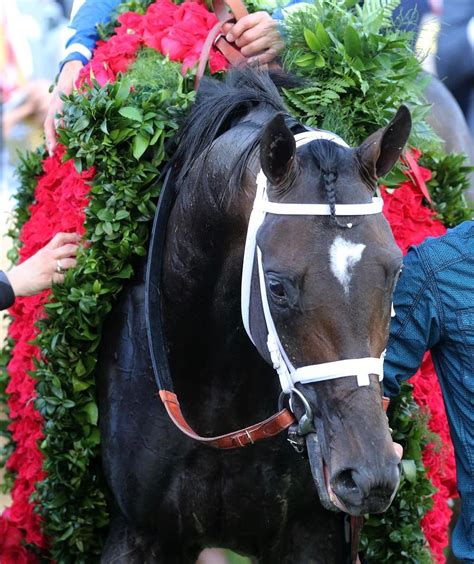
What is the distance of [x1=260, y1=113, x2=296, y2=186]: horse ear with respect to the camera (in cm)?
233

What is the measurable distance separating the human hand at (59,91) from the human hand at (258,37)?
2.11 ft

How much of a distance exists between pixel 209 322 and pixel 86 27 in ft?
5.04

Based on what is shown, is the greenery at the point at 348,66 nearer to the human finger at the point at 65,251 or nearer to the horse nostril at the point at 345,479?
the human finger at the point at 65,251

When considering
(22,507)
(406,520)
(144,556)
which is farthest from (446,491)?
(22,507)

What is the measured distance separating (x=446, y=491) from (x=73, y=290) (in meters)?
Result: 1.54

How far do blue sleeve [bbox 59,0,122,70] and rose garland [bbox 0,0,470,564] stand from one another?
28cm

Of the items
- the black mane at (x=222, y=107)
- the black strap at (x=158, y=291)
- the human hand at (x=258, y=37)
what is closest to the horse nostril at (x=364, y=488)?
the black strap at (x=158, y=291)

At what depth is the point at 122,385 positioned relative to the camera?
3.12 m

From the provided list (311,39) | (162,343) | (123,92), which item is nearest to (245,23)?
(311,39)

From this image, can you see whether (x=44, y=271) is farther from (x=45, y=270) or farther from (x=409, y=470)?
(x=409, y=470)

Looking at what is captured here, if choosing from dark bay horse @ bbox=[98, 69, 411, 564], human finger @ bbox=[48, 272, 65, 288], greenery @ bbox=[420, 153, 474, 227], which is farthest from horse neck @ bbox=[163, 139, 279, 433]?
greenery @ bbox=[420, 153, 474, 227]

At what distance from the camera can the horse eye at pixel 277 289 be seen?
233 cm

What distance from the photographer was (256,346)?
2557 mm

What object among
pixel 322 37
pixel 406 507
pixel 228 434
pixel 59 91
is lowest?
pixel 406 507
